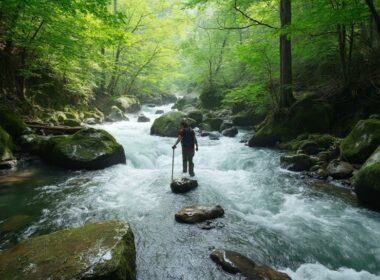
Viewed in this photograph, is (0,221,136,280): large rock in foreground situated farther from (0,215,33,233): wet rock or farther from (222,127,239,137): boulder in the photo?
(222,127,239,137): boulder

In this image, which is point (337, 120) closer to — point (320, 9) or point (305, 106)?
point (305, 106)

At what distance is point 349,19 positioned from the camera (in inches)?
378

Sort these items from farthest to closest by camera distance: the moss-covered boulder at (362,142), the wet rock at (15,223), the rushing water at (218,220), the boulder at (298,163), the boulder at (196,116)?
the boulder at (196,116)
the boulder at (298,163)
the moss-covered boulder at (362,142)
the wet rock at (15,223)
the rushing water at (218,220)

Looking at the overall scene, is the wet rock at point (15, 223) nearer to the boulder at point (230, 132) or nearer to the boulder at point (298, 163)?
the boulder at point (298, 163)

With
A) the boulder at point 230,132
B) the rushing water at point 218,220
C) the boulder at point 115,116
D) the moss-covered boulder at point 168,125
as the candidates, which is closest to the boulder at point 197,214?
the rushing water at point 218,220

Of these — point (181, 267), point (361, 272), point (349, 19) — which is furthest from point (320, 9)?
point (181, 267)

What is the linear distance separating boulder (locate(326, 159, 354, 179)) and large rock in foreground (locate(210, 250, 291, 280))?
535cm

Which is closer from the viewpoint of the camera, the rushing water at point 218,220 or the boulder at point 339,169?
the rushing water at point 218,220

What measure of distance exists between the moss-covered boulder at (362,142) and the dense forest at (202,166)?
0.04 metres

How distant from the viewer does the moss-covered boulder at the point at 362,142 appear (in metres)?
8.55

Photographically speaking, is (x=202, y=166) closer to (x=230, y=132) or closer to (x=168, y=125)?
(x=230, y=132)

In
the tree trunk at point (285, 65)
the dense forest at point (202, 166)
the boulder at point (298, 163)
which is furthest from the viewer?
the tree trunk at point (285, 65)

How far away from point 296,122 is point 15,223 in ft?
37.6

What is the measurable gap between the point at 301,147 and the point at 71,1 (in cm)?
935
